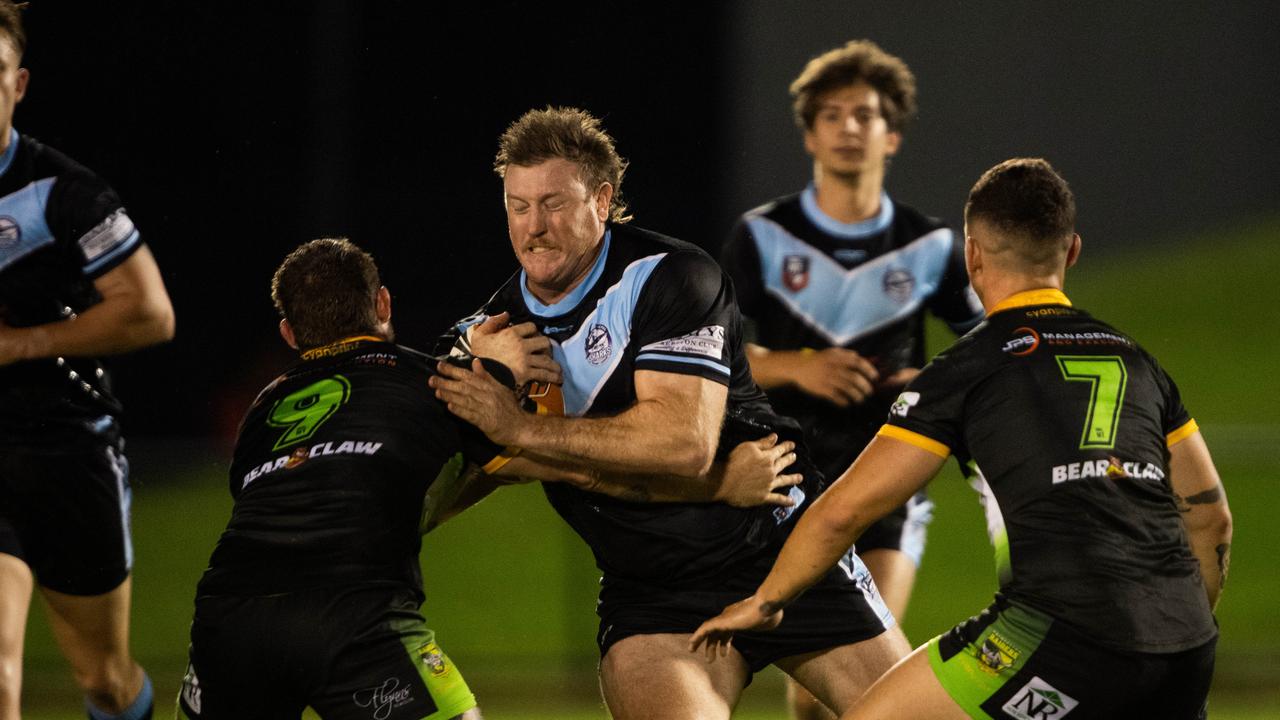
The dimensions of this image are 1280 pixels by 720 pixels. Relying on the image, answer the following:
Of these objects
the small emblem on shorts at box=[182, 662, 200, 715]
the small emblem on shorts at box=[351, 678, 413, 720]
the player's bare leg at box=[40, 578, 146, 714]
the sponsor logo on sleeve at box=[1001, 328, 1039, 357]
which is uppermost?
the sponsor logo on sleeve at box=[1001, 328, 1039, 357]

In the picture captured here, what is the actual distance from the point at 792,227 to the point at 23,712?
4.70 metres

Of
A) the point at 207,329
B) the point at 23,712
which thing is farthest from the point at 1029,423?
the point at 207,329

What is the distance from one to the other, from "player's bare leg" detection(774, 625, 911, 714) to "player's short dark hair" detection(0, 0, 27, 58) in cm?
324

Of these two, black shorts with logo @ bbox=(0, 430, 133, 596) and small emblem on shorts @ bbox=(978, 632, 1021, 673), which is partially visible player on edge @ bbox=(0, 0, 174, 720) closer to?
black shorts with logo @ bbox=(0, 430, 133, 596)

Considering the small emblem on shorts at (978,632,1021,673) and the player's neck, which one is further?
the player's neck

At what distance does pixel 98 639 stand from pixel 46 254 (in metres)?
1.36

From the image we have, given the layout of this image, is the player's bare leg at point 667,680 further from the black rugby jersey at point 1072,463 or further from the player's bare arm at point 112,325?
the player's bare arm at point 112,325

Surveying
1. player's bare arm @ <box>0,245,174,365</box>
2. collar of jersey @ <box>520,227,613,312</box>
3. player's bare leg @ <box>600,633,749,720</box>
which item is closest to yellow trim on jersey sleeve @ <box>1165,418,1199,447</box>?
player's bare leg @ <box>600,633,749,720</box>

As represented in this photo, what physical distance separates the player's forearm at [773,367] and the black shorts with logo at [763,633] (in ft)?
4.64

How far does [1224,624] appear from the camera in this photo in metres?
9.53

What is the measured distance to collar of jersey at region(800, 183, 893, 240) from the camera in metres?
6.16

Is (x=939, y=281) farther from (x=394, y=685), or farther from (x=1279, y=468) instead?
(x=1279, y=468)

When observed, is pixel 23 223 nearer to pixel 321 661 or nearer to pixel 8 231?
pixel 8 231

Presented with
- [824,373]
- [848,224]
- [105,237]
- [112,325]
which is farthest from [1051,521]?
[105,237]
